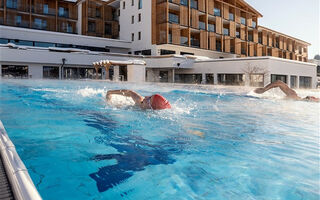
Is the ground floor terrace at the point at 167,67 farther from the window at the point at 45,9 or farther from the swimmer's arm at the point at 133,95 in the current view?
the swimmer's arm at the point at 133,95

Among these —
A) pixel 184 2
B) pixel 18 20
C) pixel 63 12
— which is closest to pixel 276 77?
pixel 184 2

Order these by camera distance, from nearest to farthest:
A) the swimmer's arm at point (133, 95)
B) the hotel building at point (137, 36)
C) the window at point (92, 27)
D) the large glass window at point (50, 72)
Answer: the swimmer's arm at point (133, 95) → the hotel building at point (137, 36) → the large glass window at point (50, 72) → the window at point (92, 27)

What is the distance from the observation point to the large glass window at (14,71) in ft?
77.2

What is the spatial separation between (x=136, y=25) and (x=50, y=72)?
12.1 m

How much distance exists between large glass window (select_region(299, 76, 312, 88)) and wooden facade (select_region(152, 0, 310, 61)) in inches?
460

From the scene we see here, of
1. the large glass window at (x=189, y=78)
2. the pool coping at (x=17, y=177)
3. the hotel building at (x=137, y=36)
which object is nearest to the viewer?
the pool coping at (x=17, y=177)

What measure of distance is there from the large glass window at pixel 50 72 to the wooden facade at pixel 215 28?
11190mm

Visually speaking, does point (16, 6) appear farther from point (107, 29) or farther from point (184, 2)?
point (184, 2)

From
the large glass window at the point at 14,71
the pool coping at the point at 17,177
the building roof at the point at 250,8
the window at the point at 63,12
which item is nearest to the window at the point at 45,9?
the window at the point at 63,12

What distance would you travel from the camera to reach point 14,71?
24.1 meters

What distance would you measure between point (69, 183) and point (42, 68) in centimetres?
2595

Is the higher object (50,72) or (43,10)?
(43,10)

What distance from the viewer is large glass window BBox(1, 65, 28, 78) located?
23.5 m

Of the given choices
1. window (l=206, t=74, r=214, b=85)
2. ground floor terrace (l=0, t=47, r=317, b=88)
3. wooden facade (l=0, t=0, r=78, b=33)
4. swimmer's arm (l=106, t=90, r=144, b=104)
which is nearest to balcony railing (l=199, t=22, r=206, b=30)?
ground floor terrace (l=0, t=47, r=317, b=88)
